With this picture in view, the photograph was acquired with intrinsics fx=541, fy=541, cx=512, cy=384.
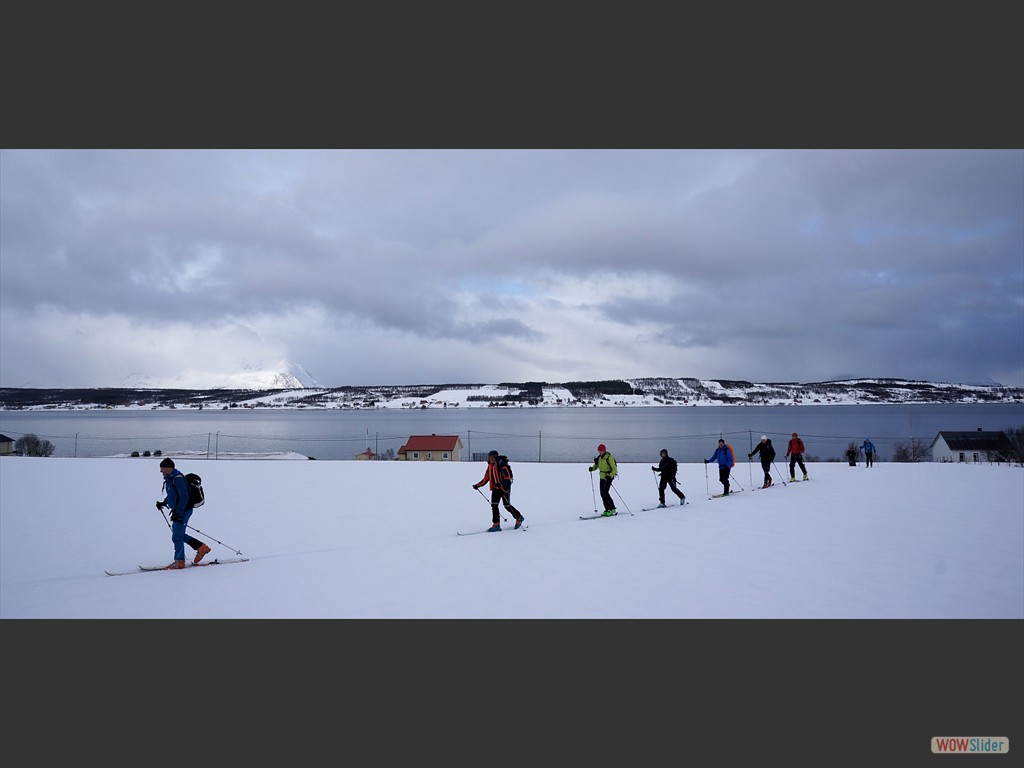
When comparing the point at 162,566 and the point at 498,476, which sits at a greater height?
the point at 498,476

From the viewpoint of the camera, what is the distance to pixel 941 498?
41.2 feet

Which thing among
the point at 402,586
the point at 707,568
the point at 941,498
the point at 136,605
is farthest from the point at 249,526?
the point at 941,498

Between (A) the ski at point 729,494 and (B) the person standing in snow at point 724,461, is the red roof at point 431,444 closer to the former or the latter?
(A) the ski at point 729,494

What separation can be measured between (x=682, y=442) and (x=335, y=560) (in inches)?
2702

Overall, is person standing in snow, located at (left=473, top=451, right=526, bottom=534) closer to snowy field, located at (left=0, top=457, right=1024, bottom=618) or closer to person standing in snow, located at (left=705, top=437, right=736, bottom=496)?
snowy field, located at (left=0, top=457, right=1024, bottom=618)

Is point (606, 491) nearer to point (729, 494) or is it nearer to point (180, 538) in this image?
point (729, 494)

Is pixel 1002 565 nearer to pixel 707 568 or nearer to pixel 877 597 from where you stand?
pixel 877 597

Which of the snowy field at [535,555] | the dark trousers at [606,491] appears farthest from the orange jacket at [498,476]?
the dark trousers at [606,491]

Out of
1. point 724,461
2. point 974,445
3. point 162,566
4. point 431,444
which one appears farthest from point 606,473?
point 974,445

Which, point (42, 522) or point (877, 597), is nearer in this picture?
point (877, 597)

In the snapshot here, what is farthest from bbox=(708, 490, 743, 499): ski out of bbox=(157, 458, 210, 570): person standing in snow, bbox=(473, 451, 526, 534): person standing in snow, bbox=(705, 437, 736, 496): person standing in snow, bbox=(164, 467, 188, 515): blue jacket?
bbox=(164, 467, 188, 515): blue jacket
